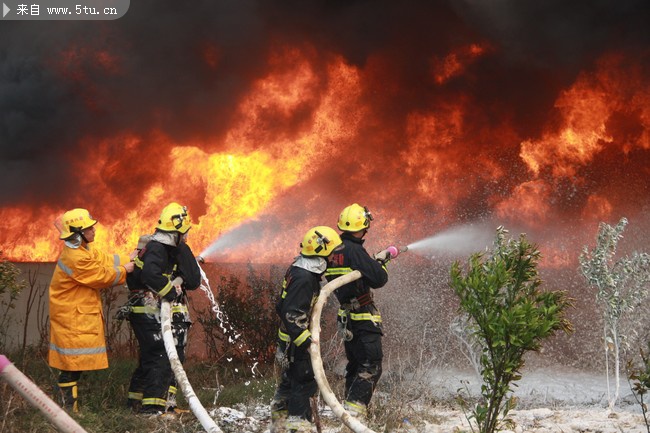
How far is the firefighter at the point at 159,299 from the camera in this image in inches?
254

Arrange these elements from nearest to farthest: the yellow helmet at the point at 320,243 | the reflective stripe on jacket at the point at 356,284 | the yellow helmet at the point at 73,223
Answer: the yellow helmet at the point at 320,243
the yellow helmet at the point at 73,223
the reflective stripe on jacket at the point at 356,284

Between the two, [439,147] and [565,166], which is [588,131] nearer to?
[565,166]

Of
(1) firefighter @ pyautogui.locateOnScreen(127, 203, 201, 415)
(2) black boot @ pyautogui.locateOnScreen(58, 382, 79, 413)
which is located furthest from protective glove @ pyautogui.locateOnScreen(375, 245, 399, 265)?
(2) black boot @ pyautogui.locateOnScreen(58, 382, 79, 413)

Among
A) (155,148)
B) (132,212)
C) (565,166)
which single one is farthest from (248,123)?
(565,166)

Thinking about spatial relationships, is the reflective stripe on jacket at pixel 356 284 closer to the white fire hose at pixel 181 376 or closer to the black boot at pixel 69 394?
the white fire hose at pixel 181 376

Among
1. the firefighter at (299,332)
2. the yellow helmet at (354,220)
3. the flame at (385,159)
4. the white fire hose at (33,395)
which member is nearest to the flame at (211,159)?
the flame at (385,159)

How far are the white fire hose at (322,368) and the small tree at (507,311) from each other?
841 millimetres

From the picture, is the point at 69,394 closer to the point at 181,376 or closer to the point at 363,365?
the point at 181,376

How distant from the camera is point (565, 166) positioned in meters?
15.0

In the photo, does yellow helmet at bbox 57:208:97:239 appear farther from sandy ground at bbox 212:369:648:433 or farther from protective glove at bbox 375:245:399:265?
protective glove at bbox 375:245:399:265

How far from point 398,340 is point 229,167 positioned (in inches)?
220

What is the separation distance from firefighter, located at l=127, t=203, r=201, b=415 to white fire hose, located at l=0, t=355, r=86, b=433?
3.23 metres

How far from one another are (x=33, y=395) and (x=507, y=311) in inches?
116

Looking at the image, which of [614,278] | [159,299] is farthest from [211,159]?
[614,278]
